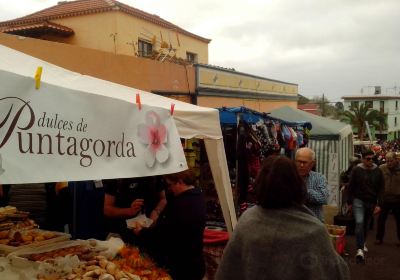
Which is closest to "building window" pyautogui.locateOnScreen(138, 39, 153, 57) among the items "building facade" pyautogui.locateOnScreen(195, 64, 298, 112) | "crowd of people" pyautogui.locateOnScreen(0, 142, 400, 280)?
"building facade" pyautogui.locateOnScreen(195, 64, 298, 112)

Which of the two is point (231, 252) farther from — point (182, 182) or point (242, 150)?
point (242, 150)

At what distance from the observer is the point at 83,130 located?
2.30 meters

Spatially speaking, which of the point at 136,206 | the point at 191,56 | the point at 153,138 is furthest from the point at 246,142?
the point at 191,56

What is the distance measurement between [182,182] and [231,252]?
1162 mm

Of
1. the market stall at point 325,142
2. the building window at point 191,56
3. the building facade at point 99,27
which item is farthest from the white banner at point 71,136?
the building window at point 191,56

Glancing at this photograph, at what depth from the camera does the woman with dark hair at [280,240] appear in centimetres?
202

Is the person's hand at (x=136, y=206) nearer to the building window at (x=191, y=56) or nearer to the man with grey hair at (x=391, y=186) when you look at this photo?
the man with grey hair at (x=391, y=186)

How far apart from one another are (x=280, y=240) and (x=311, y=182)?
8.26 feet

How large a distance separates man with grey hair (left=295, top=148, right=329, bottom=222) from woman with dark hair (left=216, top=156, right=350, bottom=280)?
7.04 feet

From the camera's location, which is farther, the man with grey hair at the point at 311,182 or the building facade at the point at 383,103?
the building facade at the point at 383,103

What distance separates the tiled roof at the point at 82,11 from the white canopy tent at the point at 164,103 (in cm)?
1167

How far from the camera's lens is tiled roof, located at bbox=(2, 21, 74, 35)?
14.4 m

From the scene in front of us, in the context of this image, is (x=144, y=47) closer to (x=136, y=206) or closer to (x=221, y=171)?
(x=221, y=171)

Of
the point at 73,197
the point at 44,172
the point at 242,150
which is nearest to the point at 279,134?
the point at 242,150
